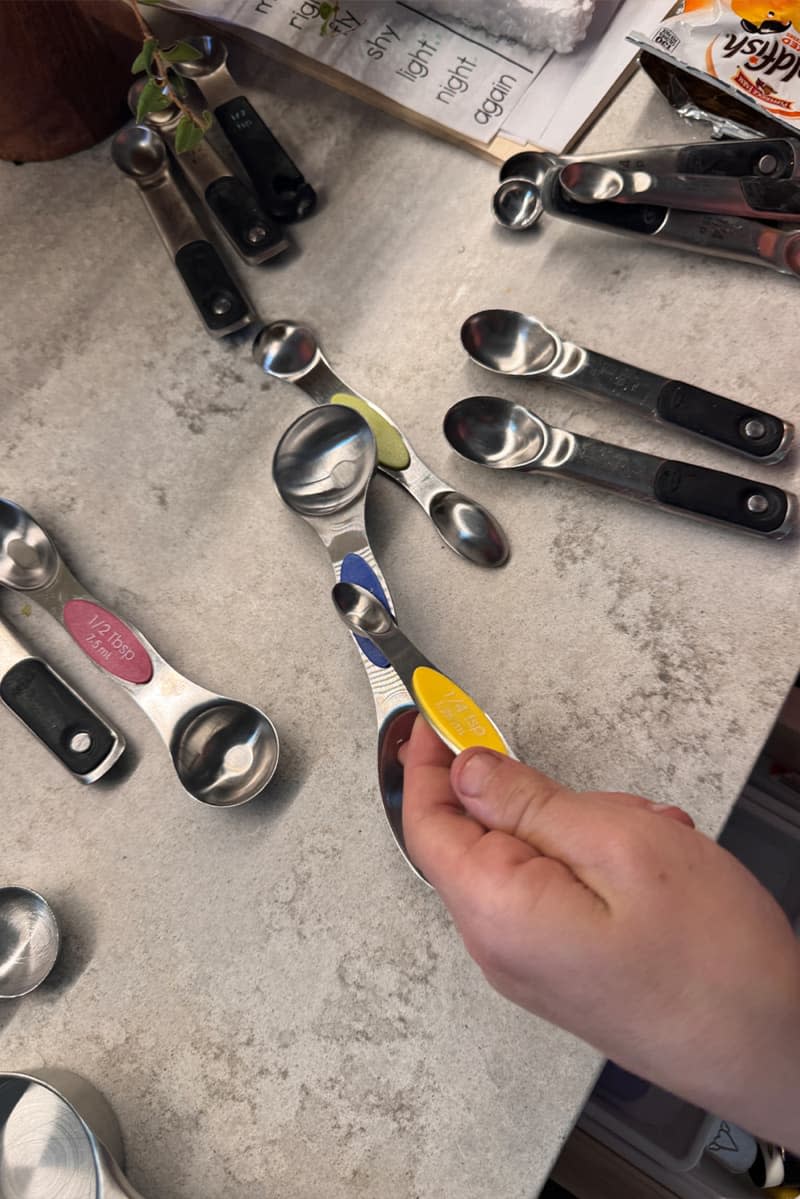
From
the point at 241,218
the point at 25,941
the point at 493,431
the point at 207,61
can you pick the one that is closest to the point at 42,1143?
the point at 25,941

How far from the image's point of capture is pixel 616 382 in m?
0.52

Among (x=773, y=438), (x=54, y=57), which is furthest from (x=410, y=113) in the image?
(x=773, y=438)

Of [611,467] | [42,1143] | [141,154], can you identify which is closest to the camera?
[42,1143]

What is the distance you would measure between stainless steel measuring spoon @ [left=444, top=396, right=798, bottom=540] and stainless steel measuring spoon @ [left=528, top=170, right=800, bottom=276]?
135 millimetres

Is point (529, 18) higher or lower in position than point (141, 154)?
higher

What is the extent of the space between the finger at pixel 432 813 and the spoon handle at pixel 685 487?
177 mm

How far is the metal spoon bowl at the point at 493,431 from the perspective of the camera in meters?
0.52

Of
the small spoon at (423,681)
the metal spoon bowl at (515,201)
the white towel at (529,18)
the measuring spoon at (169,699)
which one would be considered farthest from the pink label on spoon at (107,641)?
the white towel at (529,18)

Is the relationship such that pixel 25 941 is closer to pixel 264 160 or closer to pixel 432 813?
pixel 432 813

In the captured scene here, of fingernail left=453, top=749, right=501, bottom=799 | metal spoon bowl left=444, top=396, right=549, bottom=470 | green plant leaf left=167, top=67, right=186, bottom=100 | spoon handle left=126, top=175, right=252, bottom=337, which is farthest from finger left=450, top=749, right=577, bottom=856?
green plant leaf left=167, top=67, right=186, bottom=100

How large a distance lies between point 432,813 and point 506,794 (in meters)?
0.04

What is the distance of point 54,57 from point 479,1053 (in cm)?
61

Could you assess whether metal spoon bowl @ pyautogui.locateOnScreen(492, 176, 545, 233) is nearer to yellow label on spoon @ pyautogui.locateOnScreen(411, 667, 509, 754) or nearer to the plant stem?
the plant stem

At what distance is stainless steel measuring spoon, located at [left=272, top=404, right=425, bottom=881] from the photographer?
50 cm
